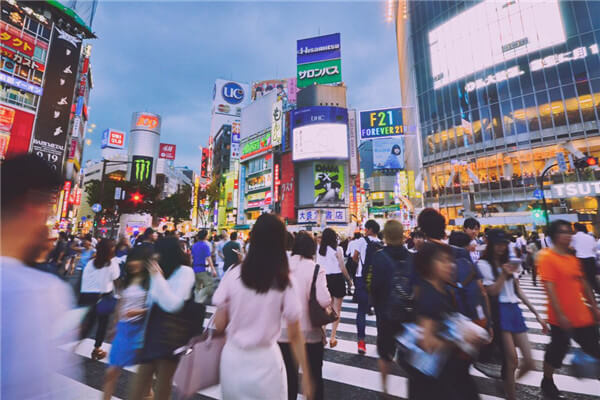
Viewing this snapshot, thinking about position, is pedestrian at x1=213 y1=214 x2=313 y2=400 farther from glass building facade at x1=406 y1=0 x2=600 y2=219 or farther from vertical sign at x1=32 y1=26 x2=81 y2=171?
vertical sign at x1=32 y1=26 x2=81 y2=171

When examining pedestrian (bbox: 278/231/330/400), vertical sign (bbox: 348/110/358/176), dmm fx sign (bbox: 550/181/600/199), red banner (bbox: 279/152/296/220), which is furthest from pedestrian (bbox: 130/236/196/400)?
vertical sign (bbox: 348/110/358/176)

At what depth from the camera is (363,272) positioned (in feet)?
17.2

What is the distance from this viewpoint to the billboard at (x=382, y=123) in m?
21.5

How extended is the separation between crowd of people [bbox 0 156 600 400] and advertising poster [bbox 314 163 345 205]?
35749mm

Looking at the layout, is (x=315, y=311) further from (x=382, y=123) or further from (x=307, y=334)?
(x=382, y=123)

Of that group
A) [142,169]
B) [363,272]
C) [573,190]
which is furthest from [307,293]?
[142,169]

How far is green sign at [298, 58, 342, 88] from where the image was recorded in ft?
128

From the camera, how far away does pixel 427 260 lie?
2203mm

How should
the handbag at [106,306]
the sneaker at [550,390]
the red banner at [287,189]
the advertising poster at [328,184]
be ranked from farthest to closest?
the red banner at [287,189]
the advertising poster at [328,184]
the handbag at [106,306]
the sneaker at [550,390]

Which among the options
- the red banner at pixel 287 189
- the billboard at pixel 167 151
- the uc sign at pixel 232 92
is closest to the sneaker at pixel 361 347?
the red banner at pixel 287 189

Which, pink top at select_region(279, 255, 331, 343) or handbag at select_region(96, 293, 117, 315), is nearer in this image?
pink top at select_region(279, 255, 331, 343)

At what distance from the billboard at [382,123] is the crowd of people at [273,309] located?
18499mm

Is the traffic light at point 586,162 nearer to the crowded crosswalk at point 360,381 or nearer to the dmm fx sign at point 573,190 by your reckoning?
the dmm fx sign at point 573,190

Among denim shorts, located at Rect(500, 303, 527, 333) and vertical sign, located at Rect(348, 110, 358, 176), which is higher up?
vertical sign, located at Rect(348, 110, 358, 176)
